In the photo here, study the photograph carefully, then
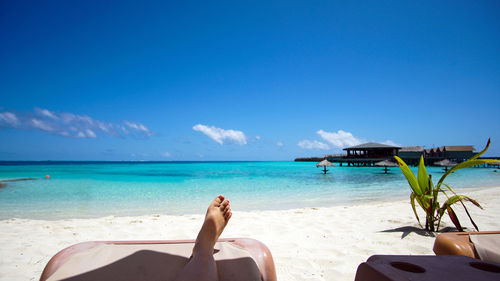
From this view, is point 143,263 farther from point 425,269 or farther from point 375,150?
point 375,150

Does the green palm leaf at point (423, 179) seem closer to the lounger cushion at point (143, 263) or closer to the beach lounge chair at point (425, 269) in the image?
the beach lounge chair at point (425, 269)

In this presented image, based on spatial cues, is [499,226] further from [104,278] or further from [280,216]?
[104,278]

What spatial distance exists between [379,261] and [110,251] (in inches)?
51.9

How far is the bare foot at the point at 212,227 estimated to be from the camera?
1151 mm

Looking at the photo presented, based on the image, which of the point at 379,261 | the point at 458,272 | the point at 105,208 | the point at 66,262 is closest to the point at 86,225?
the point at 105,208

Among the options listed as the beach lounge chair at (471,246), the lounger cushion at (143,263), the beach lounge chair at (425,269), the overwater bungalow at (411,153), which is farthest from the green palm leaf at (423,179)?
the overwater bungalow at (411,153)

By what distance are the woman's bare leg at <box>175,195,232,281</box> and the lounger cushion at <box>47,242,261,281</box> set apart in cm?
8

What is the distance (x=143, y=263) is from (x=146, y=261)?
2 cm

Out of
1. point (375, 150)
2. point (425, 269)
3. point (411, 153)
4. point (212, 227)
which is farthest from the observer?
point (411, 153)

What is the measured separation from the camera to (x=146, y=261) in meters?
1.18

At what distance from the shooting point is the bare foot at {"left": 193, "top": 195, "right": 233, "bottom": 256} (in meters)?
1.15

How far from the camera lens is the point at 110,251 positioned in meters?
1.29

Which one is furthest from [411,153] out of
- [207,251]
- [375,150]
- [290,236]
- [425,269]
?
[207,251]

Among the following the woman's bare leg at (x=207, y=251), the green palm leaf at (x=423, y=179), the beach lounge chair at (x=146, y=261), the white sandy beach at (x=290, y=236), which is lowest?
the white sandy beach at (x=290, y=236)
